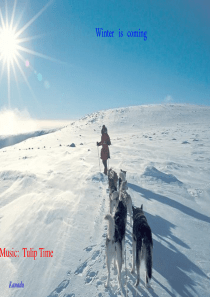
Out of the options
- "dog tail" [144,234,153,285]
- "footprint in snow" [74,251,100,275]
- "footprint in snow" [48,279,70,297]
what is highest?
"dog tail" [144,234,153,285]

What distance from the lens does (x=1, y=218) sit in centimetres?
530

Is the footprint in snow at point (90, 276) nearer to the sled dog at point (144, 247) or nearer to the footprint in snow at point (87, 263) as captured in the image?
the footprint in snow at point (87, 263)

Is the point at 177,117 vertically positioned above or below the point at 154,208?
above

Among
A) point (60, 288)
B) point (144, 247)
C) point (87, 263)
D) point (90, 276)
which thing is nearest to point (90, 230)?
point (87, 263)

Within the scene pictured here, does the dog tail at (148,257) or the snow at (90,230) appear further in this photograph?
the snow at (90,230)

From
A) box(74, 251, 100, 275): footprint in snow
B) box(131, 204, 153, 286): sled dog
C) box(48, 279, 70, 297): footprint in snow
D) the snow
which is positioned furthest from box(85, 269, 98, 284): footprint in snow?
box(131, 204, 153, 286): sled dog

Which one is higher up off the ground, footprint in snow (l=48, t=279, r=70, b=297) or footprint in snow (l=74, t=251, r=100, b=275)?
footprint in snow (l=74, t=251, r=100, b=275)

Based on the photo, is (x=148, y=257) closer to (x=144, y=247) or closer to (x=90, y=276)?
(x=144, y=247)

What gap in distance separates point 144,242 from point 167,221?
2515mm

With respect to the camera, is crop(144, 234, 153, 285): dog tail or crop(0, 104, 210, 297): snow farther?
crop(0, 104, 210, 297): snow

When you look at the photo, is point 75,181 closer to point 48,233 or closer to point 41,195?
point 41,195

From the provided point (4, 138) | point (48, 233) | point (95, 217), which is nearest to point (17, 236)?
point (48, 233)

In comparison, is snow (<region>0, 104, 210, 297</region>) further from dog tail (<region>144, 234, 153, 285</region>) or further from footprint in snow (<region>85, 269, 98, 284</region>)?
dog tail (<region>144, 234, 153, 285</region>)

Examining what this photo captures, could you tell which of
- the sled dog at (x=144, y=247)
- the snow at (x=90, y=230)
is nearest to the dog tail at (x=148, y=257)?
the sled dog at (x=144, y=247)
